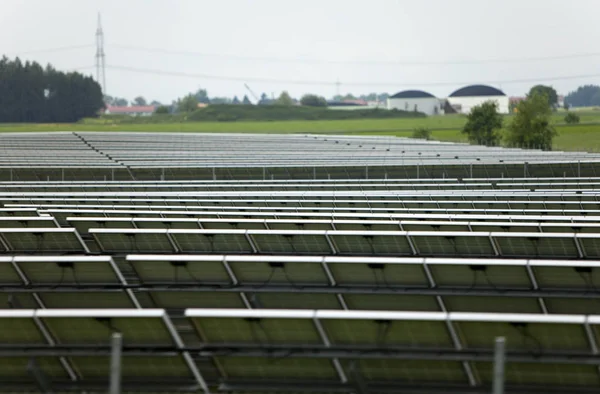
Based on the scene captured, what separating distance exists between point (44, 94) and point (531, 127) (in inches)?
3270

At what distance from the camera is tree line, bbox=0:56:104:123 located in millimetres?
148500

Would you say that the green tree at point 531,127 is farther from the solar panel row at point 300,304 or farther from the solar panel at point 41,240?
the solar panel at point 41,240

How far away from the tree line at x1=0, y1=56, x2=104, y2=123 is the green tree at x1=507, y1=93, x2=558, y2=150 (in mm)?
71485

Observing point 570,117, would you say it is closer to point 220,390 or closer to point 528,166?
point 528,166

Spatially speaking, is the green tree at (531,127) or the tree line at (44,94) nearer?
the green tree at (531,127)

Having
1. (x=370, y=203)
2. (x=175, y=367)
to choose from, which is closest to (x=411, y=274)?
(x=175, y=367)

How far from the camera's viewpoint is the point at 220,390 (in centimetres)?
897

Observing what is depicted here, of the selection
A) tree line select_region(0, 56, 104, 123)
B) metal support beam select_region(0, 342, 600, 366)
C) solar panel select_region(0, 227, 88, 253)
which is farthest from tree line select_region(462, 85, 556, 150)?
metal support beam select_region(0, 342, 600, 366)

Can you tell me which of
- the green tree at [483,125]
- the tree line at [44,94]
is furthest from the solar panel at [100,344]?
the tree line at [44,94]

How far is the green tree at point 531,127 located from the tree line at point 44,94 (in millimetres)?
71485

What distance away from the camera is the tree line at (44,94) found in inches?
5846

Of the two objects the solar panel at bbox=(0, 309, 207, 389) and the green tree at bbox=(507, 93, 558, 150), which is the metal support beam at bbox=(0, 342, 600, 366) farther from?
the green tree at bbox=(507, 93, 558, 150)

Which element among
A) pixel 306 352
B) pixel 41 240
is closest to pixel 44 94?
pixel 41 240

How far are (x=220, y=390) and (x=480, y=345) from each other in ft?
7.39
